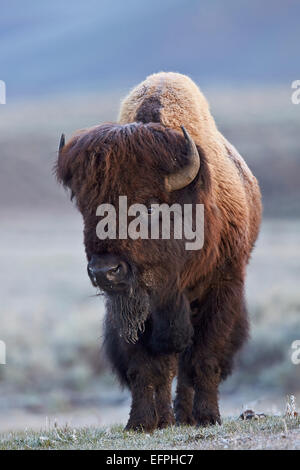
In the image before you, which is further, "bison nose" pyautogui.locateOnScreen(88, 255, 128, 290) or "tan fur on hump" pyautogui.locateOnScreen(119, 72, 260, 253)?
"tan fur on hump" pyautogui.locateOnScreen(119, 72, 260, 253)

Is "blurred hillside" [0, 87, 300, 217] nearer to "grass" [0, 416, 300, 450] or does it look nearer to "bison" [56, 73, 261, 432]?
"bison" [56, 73, 261, 432]

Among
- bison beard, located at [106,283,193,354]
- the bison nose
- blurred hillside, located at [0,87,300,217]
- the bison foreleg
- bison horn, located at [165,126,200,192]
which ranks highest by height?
blurred hillside, located at [0,87,300,217]

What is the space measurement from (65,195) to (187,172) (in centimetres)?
5185

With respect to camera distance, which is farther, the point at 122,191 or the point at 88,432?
the point at 88,432

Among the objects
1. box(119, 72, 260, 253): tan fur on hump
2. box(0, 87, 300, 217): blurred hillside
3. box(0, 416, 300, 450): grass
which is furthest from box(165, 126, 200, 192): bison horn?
box(0, 87, 300, 217): blurred hillside

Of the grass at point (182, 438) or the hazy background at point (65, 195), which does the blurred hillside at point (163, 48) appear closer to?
the hazy background at point (65, 195)

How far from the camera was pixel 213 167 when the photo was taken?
→ 8.14 m

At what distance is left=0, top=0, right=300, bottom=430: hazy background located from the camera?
20.8 m

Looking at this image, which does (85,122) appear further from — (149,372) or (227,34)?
(149,372)

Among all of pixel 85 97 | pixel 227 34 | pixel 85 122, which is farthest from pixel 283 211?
pixel 227 34

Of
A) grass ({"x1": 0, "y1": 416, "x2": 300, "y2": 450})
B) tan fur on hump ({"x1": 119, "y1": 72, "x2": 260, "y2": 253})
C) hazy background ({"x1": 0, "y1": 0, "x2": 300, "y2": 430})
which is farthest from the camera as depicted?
hazy background ({"x1": 0, "y1": 0, "x2": 300, "y2": 430})

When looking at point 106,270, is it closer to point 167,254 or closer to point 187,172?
point 167,254

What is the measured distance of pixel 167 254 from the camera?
284 inches

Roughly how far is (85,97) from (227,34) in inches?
962
